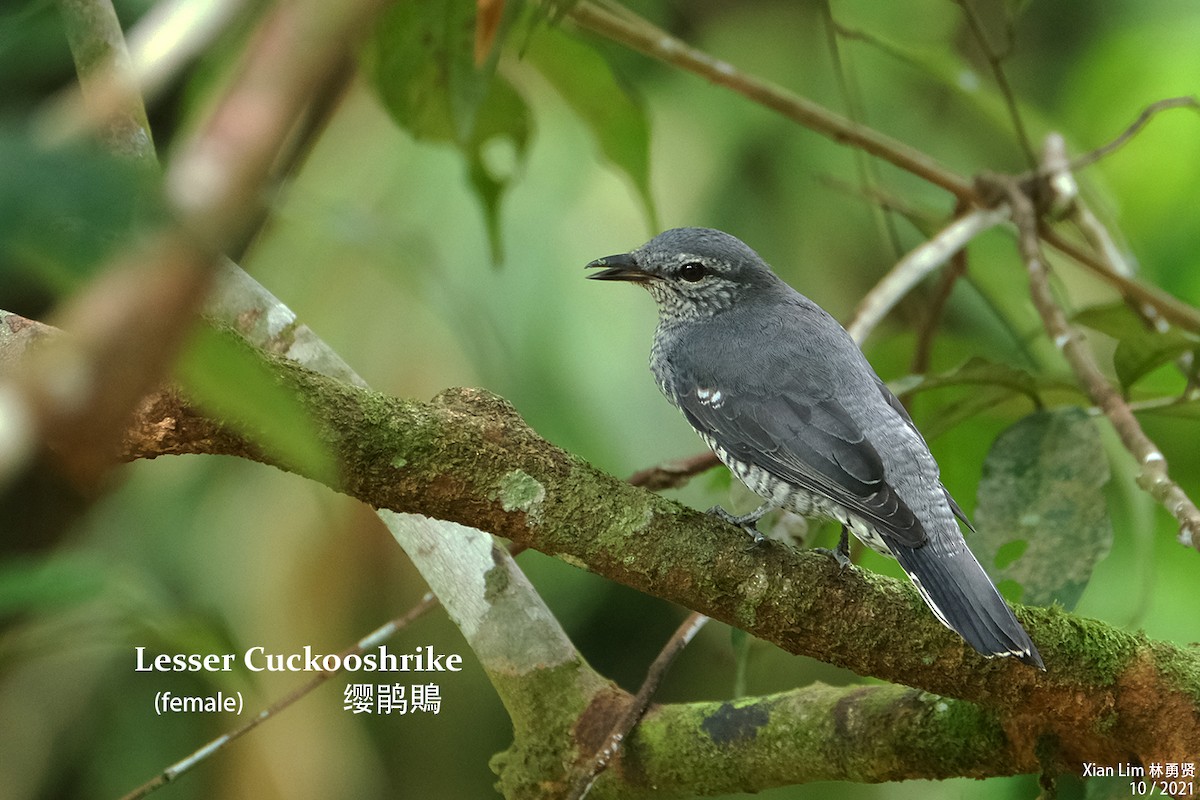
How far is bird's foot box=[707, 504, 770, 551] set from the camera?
2.07 m

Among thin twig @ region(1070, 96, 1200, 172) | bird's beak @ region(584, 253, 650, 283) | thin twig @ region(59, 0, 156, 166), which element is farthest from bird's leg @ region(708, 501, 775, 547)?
thin twig @ region(1070, 96, 1200, 172)

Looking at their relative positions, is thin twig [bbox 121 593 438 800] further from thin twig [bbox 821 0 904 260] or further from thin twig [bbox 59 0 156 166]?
thin twig [bbox 821 0 904 260]

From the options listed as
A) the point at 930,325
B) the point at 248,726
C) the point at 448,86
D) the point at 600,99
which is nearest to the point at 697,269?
the point at 600,99

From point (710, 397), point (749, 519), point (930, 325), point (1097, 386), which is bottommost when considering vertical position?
point (749, 519)

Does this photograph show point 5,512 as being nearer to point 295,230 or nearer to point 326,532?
point 326,532

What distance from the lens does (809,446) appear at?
2529 mm

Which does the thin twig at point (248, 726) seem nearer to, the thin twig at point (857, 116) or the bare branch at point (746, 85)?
the bare branch at point (746, 85)

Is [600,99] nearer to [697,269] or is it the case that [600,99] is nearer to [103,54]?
[697,269]

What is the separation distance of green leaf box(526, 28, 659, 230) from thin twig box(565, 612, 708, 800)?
4.02 ft

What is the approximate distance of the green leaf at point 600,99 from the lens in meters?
3.11

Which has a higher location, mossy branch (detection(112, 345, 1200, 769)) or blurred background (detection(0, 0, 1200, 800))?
blurred background (detection(0, 0, 1200, 800))

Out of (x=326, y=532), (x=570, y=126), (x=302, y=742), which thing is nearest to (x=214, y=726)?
(x=302, y=742)

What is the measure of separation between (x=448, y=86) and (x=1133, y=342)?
1708 millimetres

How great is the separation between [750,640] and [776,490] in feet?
1.39
